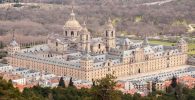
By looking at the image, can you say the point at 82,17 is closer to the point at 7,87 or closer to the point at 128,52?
the point at 128,52

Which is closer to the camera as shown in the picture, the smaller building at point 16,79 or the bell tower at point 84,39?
the smaller building at point 16,79

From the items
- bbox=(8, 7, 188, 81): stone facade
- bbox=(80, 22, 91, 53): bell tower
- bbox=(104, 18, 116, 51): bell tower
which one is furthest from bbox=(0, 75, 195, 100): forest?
bbox=(104, 18, 116, 51): bell tower

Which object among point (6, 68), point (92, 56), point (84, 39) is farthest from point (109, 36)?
point (6, 68)

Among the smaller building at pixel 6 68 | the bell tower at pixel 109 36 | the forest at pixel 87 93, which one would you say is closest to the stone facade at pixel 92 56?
the bell tower at pixel 109 36

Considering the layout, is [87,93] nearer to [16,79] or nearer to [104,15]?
[16,79]

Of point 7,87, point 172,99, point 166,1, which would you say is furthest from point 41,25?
point 7,87

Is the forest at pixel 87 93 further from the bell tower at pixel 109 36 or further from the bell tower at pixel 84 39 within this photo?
the bell tower at pixel 109 36

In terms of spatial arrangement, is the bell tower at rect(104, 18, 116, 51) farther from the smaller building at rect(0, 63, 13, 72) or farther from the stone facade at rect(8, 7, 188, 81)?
the smaller building at rect(0, 63, 13, 72)

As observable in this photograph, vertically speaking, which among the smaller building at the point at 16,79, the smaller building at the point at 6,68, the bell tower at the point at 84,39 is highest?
the bell tower at the point at 84,39
